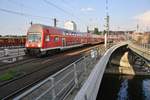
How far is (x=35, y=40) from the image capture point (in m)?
26.3

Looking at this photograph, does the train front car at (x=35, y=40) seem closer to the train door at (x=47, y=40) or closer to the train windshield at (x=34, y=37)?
the train windshield at (x=34, y=37)

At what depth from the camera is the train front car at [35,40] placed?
2583 centimetres

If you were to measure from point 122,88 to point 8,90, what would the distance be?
26.2 m

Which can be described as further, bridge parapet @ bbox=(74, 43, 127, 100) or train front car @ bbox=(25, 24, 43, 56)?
train front car @ bbox=(25, 24, 43, 56)

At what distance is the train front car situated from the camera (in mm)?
25828

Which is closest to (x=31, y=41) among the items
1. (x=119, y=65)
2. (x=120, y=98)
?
(x=120, y=98)

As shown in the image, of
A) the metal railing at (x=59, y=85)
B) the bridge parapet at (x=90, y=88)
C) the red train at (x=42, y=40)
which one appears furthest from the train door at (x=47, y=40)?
the bridge parapet at (x=90, y=88)

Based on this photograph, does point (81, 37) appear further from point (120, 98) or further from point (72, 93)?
point (72, 93)

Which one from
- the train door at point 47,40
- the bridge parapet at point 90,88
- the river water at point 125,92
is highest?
the train door at point 47,40

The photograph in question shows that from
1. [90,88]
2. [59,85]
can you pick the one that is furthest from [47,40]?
[90,88]

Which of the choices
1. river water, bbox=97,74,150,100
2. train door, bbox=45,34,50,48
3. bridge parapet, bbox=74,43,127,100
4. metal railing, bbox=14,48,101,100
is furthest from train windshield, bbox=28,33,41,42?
bridge parapet, bbox=74,43,127,100

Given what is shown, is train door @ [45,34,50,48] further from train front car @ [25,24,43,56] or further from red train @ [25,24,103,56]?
train front car @ [25,24,43,56]

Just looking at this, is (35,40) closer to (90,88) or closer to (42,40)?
(42,40)

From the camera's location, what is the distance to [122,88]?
116 ft
